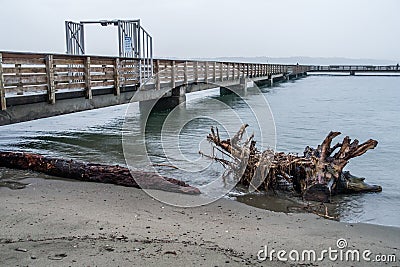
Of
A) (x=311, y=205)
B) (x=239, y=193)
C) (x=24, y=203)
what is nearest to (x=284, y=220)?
(x=311, y=205)

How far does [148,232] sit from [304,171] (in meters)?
3.12

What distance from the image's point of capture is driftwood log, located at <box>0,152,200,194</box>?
6.60 m

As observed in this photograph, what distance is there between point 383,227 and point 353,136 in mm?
8451

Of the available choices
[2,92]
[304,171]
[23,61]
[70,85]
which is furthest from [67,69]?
[304,171]

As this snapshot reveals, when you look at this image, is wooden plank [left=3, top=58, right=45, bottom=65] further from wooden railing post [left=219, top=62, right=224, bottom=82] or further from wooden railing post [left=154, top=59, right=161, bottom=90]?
wooden railing post [left=219, top=62, right=224, bottom=82]

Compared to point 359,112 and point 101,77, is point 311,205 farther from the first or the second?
point 359,112

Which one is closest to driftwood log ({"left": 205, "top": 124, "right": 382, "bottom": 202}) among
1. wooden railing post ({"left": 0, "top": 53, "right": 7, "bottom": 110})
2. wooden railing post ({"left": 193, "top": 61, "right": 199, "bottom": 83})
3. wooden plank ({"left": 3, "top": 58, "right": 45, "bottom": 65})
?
wooden railing post ({"left": 0, "top": 53, "right": 7, "bottom": 110})

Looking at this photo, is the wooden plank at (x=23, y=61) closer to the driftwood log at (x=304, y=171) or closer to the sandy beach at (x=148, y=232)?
the sandy beach at (x=148, y=232)

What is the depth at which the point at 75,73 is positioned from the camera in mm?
12945

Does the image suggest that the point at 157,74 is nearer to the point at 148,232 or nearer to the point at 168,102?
the point at 168,102

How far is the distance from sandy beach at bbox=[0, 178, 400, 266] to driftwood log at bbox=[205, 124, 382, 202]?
946 millimetres

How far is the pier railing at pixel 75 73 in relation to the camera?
858 cm

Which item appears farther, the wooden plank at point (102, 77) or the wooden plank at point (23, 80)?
the wooden plank at point (102, 77)

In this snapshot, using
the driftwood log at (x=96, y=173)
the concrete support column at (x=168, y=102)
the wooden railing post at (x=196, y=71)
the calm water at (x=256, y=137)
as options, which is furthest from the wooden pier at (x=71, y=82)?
the wooden railing post at (x=196, y=71)
